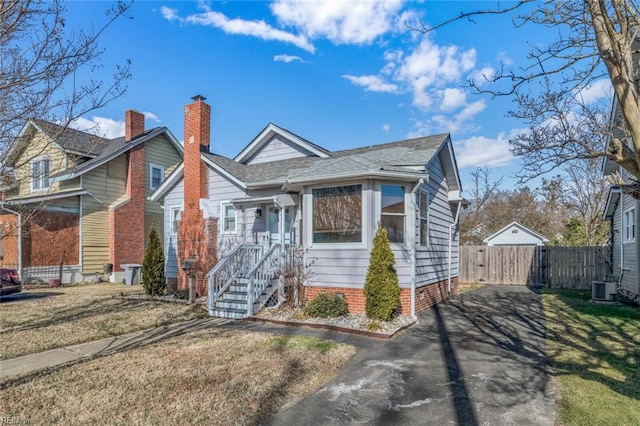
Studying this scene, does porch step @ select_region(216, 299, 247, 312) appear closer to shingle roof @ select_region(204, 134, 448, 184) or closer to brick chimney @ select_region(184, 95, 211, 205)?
shingle roof @ select_region(204, 134, 448, 184)

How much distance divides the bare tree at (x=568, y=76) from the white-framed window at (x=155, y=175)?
63.0 feet

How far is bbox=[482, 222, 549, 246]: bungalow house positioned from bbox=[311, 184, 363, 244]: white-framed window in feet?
74.7

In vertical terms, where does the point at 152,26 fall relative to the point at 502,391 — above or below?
above

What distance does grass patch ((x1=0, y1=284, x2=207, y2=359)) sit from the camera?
23.2ft

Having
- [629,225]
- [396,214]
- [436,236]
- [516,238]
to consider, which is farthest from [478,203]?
[396,214]

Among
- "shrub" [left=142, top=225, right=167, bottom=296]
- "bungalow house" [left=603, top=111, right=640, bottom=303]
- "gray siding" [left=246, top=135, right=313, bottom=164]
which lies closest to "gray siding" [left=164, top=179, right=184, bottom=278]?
"shrub" [left=142, top=225, right=167, bottom=296]

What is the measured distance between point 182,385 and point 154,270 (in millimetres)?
9013

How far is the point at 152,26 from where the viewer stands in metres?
8.79

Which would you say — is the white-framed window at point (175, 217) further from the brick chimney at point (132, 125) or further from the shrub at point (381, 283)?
the brick chimney at point (132, 125)

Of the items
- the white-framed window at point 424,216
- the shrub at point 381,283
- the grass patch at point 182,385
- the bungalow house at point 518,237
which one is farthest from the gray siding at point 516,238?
the grass patch at point 182,385

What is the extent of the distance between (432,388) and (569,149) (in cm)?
404

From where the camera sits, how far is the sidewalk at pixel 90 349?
560 cm

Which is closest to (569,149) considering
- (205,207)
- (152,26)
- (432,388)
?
(432,388)

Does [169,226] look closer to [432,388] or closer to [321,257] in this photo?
[321,257]
